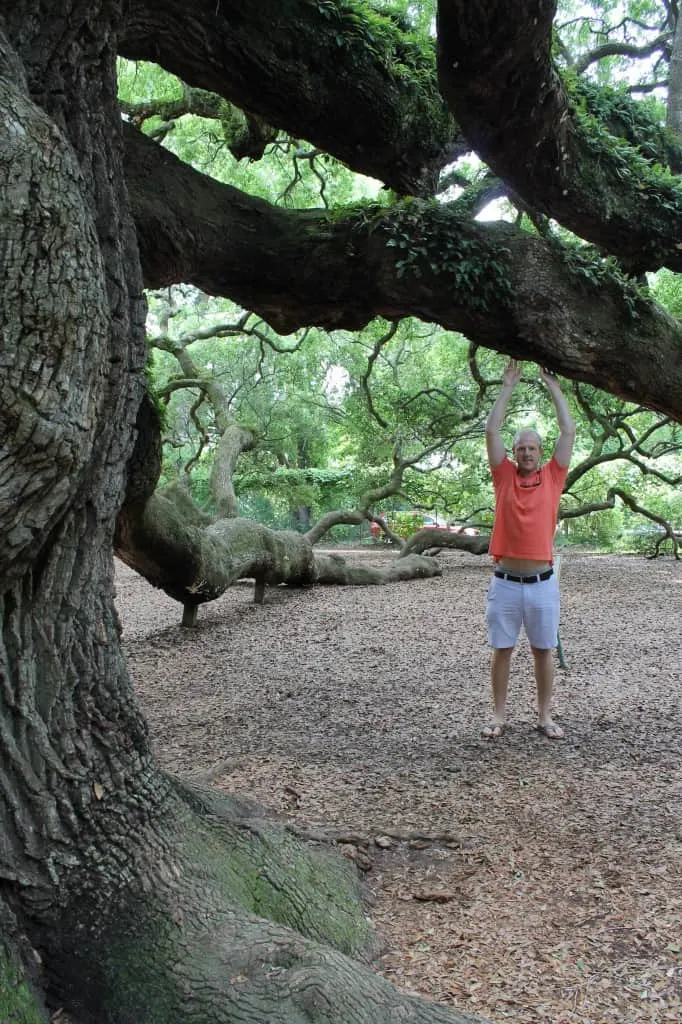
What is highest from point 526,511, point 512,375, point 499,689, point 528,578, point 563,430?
point 512,375

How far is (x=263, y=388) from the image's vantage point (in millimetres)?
19688

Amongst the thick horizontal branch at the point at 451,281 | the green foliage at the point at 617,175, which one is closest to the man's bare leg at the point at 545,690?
the thick horizontal branch at the point at 451,281

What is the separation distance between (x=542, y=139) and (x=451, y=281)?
2.37ft

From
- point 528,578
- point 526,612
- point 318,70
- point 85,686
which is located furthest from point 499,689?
point 318,70

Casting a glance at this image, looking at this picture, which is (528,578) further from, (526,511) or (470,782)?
(470,782)

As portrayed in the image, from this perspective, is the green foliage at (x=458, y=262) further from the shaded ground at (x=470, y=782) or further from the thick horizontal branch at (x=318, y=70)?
the shaded ground at (x=470, y=782)

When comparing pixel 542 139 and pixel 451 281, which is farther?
pixel 451 281

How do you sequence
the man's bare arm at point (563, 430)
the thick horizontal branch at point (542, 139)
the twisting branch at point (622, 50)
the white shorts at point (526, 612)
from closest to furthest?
the thick horizontal branch at point (542, 139) → the man's bare arm at point (563, 430) → the white shorts at point (526, 612) → the twisting branch at point (622, 50)

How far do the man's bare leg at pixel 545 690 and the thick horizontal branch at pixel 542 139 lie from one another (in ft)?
7.36

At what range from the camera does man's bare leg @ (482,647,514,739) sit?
4434 mm

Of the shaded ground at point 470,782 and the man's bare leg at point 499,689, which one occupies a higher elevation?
the man's bare leg at point 499,689

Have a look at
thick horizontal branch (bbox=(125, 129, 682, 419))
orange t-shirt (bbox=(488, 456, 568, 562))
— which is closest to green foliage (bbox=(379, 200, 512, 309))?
thick horizontal branch (bbox=(125, 129, 682, 419))

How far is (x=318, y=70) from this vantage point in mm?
3299

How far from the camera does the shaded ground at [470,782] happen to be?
7.80 feet
